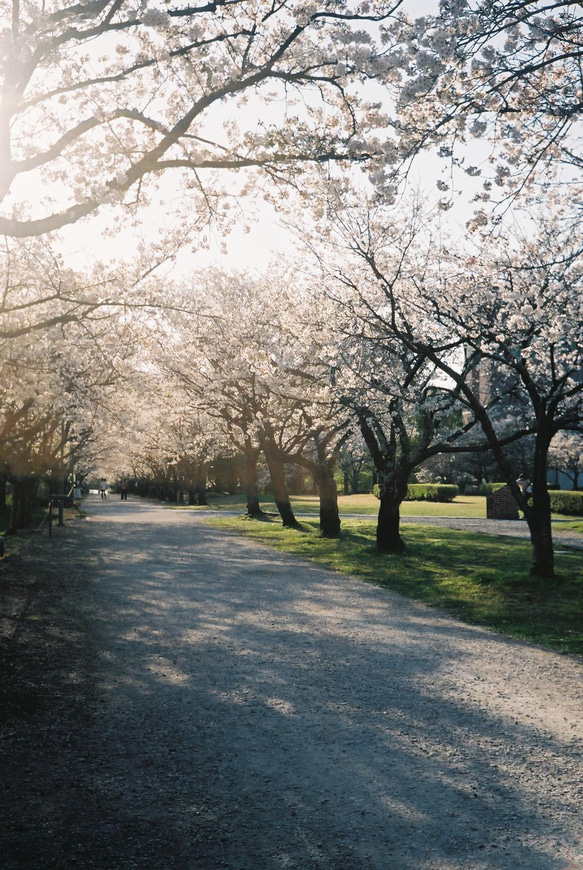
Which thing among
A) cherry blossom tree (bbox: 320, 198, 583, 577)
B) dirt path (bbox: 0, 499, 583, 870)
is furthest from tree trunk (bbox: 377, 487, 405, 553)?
dirt path (bbox: 0, 499, 583, 870)

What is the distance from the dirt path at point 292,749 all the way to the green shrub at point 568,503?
27.2 metres

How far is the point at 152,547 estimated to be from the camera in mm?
20453

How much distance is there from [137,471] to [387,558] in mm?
93494

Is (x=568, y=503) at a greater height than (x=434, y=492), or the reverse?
(x=434, y=492)

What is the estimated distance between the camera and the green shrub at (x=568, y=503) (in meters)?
34.4

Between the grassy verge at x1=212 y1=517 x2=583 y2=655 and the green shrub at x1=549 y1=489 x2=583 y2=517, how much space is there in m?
12.2

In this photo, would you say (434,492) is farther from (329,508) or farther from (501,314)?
(501,314)

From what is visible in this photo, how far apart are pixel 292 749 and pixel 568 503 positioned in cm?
3273

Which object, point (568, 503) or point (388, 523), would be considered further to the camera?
point (568, 503)

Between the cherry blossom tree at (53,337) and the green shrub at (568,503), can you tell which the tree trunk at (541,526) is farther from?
the green shrub at (568,503)

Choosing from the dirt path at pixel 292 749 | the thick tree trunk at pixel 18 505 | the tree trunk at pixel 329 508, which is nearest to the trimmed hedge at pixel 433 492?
the tree trunk at pixel 329 508

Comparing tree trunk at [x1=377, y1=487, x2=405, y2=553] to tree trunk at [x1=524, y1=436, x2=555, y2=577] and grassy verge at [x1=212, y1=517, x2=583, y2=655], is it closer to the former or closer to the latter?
grassy verge at [x1=212, y1=517, x2=583, y2=655]

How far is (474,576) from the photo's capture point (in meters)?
13.7

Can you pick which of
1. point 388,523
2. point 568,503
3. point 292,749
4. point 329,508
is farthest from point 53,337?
point 568,503
